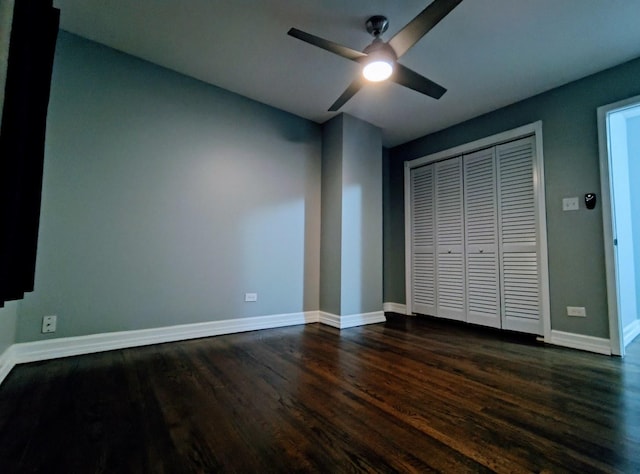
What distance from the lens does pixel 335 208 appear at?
3611 millimetres

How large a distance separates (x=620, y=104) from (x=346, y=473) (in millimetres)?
3559

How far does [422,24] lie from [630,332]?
3544 mm

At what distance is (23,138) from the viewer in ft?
3.52

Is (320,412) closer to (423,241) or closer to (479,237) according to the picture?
(479,237)

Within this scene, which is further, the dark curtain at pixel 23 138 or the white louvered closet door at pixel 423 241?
the white louvered closet door at pixel 423 241

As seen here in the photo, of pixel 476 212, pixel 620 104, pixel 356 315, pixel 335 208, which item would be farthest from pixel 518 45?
pixel 356 315

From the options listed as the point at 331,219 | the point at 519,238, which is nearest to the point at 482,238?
the point at 519,238

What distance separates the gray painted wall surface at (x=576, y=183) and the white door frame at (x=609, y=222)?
5 cm

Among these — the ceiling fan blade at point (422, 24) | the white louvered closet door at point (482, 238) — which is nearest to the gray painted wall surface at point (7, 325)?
the ceiling fan blade at point (422, 24)

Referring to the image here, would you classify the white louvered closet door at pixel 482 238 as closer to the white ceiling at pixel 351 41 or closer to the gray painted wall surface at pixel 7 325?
the white ceiling at pixel 351 41

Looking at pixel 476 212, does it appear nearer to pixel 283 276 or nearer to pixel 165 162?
pixel 283 276

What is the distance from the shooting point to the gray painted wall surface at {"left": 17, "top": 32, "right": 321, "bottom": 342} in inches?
90.9

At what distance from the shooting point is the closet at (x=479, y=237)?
3.15 meters

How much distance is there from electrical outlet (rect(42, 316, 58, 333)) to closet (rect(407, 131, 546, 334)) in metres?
3.92
